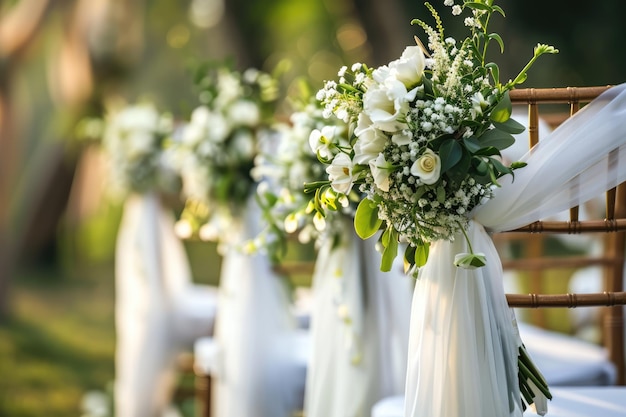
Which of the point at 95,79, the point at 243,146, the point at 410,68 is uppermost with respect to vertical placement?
the point at 95,79

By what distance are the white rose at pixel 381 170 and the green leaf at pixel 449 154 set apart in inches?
3.5

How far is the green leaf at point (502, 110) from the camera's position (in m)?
1.46

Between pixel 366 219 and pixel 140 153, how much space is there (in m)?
2.08

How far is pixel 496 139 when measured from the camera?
4.81ft

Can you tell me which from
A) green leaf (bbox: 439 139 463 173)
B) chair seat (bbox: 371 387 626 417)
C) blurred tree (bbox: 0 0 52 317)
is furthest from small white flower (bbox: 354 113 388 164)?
blurred tree (bbox: 0 0 52 317)

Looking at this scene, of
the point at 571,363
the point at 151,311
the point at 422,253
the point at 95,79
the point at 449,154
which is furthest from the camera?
the point at 95,79

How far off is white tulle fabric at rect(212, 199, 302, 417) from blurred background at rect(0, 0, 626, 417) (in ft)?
8.95

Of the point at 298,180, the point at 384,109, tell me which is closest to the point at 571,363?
the point at 298,180

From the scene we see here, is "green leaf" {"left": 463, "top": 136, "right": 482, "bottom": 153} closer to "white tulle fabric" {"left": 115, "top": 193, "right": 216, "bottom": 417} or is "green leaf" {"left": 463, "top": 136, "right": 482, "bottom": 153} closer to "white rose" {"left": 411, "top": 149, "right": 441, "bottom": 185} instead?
"white rose" {"left": 411, "top": 149, "right": 441, "bottom": 185}

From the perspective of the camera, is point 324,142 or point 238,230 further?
point 238,230

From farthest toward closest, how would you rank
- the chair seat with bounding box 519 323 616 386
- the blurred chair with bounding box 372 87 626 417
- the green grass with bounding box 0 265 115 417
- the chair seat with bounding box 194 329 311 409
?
the green grass with bounding box 0 265 115 417 → the chair seat with bounding box 194 329 311 409 → the chair seat with bounding box 519 323 616 386 → the blurred chair with bounding box 372 87 626 417

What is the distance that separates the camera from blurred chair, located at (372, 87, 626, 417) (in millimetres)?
1588

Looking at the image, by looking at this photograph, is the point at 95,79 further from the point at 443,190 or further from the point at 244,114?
the point at 443,190

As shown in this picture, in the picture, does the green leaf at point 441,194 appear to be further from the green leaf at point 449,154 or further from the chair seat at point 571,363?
the chair seat at point 571,363
